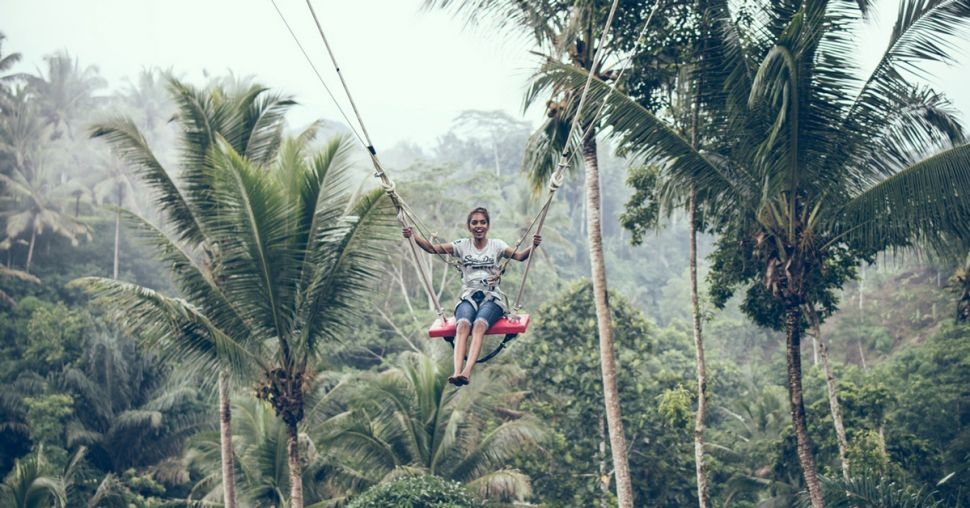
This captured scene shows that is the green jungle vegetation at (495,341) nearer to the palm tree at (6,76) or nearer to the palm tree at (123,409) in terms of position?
the palm tree at (123,409)

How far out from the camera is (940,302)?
32.1m

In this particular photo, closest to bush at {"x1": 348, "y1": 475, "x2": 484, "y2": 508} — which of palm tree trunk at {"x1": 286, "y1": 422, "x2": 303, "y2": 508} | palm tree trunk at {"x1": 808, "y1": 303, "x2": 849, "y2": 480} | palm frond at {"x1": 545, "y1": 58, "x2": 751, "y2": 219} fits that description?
palm tree trunk at {"x1": 286, "y1": 422, "x2": 303, "y2": 508}

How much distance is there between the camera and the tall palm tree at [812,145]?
1013 centimetres

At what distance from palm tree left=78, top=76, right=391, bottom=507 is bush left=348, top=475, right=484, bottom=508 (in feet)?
3.21

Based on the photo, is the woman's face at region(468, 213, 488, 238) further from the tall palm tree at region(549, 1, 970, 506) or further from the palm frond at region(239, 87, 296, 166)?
the palm frond at region(239, 87, 296, 166)

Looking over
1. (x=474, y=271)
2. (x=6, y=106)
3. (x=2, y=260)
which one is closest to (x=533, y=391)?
(x=474, y=271)

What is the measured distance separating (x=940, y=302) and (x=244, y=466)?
949 inches

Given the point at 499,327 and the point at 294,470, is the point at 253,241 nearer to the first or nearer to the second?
the point at 294,470

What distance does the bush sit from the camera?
12430 mm

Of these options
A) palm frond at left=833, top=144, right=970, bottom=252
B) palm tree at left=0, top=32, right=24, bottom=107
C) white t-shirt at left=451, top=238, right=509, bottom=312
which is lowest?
white t-shirt at left=451, top=238, right=509, bottom=312

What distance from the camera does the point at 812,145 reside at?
10641mm

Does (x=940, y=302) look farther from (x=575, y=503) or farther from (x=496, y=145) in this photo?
(x=496, y=145)

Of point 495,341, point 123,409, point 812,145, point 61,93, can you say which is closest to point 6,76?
point 61,93

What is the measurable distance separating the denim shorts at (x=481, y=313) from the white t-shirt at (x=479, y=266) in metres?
0.04
